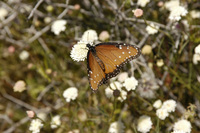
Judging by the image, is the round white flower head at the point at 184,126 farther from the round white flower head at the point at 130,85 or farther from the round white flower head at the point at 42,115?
the round white flower head at the point at 42,115

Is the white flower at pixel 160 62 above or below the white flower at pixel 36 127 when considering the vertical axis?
above

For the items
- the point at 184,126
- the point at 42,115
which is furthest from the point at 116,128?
the point at 42,115

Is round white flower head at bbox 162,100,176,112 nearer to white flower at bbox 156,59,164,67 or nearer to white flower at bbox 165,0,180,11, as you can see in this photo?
white flower at bbox 156,59,164,67

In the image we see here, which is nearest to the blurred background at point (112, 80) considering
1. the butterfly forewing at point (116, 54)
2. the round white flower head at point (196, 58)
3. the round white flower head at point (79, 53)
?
the round white flower head at point (196, 58)

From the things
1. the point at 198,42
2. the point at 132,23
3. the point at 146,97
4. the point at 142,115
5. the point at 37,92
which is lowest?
the point at 142,115

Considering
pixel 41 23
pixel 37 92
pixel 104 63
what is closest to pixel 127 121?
pixel 104 63

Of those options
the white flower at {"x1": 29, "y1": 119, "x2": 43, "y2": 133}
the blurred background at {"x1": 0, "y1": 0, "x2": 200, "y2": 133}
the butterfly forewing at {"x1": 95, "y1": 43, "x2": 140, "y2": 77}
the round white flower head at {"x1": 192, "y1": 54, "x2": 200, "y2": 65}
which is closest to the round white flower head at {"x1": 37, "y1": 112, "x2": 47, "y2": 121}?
the blurred background at {"x1": 0, "y1": 0, "x2": 200, "y2": 133}

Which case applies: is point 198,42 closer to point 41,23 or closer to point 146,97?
point 146,97
